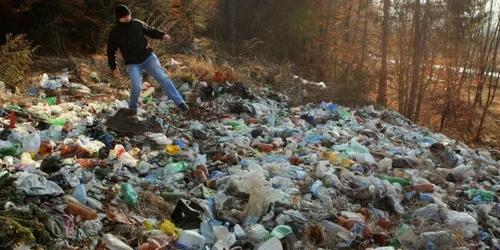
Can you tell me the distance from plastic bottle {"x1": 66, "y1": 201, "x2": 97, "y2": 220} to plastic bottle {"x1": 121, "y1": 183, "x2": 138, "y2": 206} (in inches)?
15.4

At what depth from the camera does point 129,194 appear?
359 cm

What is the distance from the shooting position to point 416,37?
15.6 meters

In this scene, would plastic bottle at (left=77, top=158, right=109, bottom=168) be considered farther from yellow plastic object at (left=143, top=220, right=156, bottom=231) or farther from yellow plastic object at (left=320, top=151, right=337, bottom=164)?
yellow plastic object at (left=320, top=151, right=337, bottom=164)

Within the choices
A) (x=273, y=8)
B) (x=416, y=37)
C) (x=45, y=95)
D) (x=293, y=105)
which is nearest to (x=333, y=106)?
(x=293, y=105)

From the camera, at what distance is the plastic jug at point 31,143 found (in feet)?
13.9

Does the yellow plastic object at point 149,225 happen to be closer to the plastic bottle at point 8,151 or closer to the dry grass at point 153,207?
the dry grass at point 153,207

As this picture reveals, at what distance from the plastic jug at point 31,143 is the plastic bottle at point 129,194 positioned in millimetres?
1166

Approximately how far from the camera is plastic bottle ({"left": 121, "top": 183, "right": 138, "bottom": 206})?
3549 mm

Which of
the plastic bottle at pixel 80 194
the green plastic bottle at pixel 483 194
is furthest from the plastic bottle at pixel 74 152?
the green plastic bottle at pixel 483 194

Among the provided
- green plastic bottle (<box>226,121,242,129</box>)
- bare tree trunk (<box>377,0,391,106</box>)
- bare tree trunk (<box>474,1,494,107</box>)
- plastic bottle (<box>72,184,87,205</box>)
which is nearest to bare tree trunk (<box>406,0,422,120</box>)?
bare tree trunk (<box>377,0,391,106</box>)

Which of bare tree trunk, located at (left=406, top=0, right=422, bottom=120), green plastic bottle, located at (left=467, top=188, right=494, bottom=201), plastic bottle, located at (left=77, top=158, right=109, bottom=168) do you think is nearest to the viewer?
plastic bottle, located at (left=77, top=158, right=109, bottom=168)

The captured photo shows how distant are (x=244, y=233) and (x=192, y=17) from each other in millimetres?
11201

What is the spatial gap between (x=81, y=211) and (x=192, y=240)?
83cm

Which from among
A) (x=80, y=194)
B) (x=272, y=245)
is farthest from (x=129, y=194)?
(x=272, y=245)
